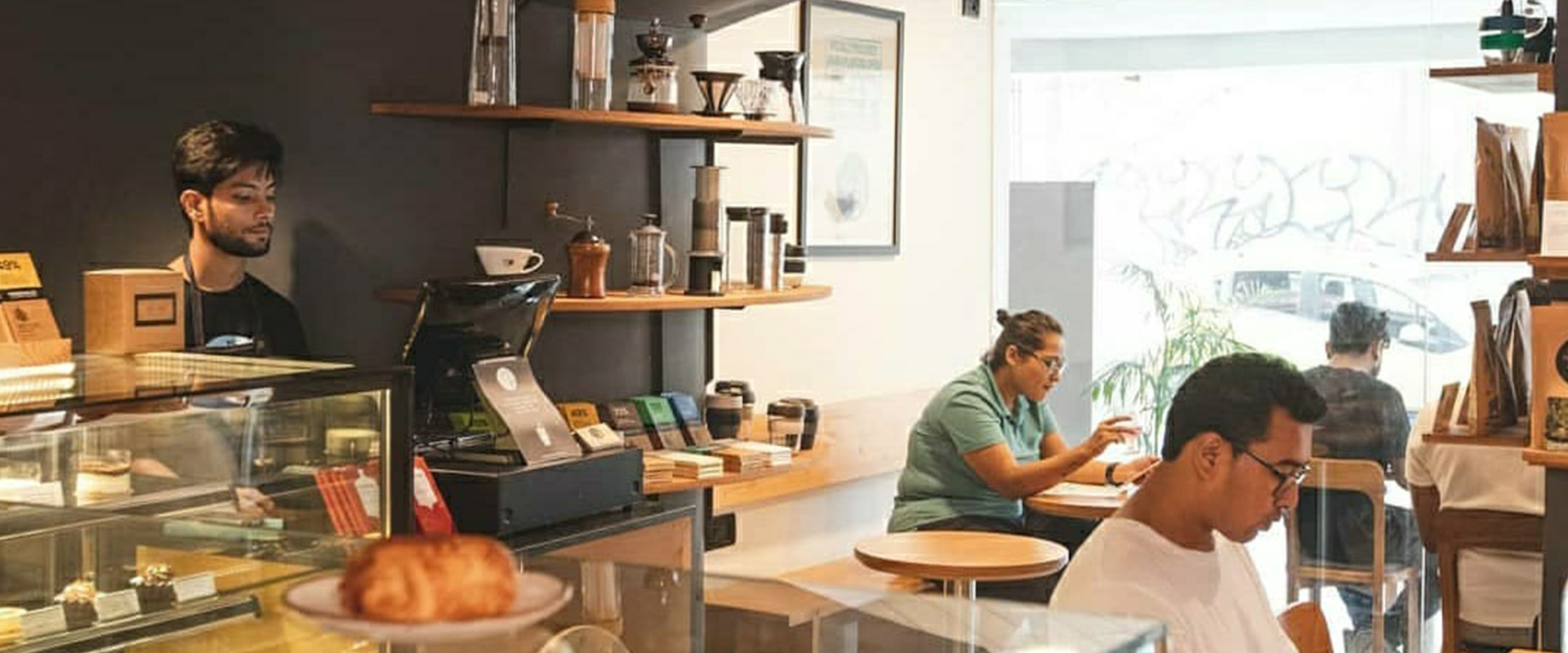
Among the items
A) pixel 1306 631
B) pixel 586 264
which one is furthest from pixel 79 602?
pixel 586 264

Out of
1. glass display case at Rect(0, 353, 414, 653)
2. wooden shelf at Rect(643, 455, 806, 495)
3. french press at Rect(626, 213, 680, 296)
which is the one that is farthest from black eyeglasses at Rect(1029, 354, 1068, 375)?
glass display case at Rect(0, 353, 414, 653)

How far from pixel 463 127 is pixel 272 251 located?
66cm

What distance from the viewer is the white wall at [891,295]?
5871 millimetres

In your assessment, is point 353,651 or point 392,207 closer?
point 353,651

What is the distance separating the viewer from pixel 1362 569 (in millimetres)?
6527

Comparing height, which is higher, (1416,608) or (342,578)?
(342,578)

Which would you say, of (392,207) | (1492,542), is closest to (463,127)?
(392,207)

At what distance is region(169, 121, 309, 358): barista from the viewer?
12.3 ft

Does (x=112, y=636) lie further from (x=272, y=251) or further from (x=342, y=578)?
(x=272, y=251)

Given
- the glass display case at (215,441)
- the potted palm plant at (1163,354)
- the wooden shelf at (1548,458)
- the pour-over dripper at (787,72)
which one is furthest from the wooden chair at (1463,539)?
the glass display case at (215,441)

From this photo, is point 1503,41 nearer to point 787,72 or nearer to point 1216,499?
point 787,72

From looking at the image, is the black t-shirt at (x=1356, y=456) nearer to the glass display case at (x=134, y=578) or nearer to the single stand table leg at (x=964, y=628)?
the glass display case at (x=134, y=578)

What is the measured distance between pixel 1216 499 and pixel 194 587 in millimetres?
1643

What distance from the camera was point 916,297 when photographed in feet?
22.2
